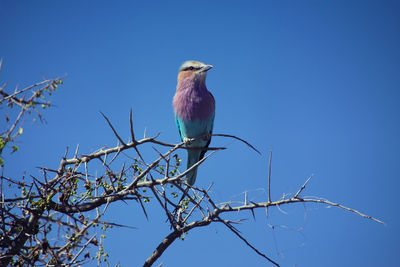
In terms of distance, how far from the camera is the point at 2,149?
3.31 meters

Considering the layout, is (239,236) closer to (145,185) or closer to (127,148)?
(145,185)

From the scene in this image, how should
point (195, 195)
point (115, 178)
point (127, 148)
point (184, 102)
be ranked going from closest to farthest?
point (127, 148) < point (115, 178) < point (195, 195) < point (184, 102)

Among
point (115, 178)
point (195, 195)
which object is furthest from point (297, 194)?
point (115, 178)

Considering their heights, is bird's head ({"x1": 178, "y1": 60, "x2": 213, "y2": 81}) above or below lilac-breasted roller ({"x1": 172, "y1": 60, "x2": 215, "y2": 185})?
above

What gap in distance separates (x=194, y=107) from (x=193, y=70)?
0.70 meters

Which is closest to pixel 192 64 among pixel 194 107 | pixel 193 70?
pixel 193 70

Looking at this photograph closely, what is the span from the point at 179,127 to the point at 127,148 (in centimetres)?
272

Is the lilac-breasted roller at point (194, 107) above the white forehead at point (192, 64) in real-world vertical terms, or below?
below

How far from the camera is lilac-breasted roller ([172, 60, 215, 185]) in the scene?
18.9 ft

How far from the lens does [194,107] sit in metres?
5.76

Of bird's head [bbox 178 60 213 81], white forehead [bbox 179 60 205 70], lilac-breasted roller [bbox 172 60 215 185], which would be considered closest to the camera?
lilac-breasted roller [bbox 172 60 215 185]

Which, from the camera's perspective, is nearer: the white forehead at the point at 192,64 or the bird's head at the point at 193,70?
the bird's head at the point at 193,70

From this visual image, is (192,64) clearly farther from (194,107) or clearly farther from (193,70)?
(194,107)

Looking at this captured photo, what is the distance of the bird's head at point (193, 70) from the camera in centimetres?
598
